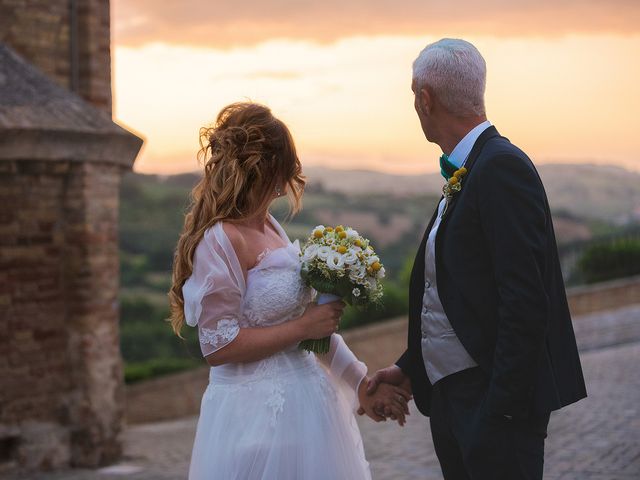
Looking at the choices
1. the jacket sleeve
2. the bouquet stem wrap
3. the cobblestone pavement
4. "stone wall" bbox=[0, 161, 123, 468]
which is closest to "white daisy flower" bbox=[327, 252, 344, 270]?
the bouquet stem wrap

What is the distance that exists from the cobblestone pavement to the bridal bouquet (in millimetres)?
3983

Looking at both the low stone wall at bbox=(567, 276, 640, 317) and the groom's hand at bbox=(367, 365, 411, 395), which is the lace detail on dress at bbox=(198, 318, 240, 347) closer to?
the groom's hand at bbox=(367, 365, 411, 395)

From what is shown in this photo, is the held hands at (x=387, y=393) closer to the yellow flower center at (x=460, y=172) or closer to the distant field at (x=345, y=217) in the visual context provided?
the yellow flower center at (x=460, y=172)

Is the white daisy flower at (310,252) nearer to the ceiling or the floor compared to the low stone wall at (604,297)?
nearer to the ceiling

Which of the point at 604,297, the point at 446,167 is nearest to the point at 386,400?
the point at 446,167

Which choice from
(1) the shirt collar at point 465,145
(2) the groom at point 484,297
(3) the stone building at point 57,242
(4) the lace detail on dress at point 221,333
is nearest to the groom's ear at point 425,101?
(2) the groom at point 484,297

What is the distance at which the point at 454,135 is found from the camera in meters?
3.56

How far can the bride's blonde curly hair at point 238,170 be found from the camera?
12.0 feet

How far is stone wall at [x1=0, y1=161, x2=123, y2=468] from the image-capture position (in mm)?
8219

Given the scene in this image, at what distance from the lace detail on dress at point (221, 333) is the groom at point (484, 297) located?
72 cm

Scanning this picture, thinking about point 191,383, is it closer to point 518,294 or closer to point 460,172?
point 460,172

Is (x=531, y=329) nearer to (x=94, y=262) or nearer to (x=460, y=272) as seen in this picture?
(x=460, y=272)

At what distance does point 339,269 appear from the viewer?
147 inches

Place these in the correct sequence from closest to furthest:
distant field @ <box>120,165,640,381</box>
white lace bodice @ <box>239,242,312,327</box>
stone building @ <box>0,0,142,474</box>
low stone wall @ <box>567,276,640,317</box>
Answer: white lace bodice @ <box>239,242,312,327</box> < stone building @ <box>0,0,142,474</box> < low stone wall @ <box>567,276,640,317</box> < distant field @ <box>120,165,640,381</box>
